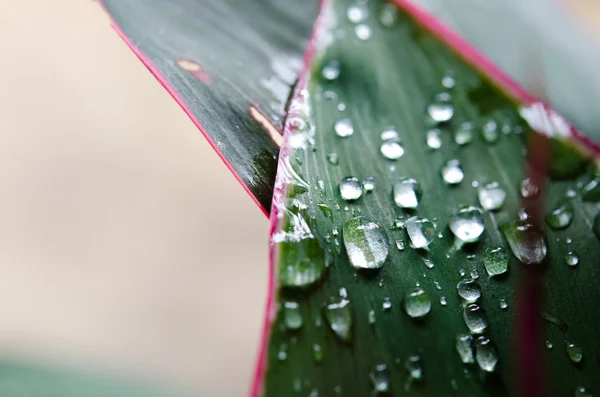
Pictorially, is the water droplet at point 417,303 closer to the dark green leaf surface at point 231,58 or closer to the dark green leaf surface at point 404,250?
the dark green leaf surface at point 404,250

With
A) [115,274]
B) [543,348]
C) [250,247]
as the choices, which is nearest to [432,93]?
[543,348]

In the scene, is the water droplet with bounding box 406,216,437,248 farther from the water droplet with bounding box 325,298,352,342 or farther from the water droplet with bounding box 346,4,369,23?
the water droplet with bounding box 346,4,369,23

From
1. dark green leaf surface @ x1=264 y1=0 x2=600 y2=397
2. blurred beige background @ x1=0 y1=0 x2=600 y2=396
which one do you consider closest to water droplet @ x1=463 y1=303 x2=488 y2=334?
dark green leaf surface @ x1=264 y1=0 x2=600 y2=397

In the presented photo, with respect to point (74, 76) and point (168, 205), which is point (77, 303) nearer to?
point (168, 205)

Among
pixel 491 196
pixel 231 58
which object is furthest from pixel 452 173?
pixel 231 58

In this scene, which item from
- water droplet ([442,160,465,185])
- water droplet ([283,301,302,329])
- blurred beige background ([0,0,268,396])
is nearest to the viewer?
water droplet ([283,301,302,329])

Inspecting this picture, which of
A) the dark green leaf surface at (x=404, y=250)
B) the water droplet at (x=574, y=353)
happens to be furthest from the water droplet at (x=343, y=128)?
the water droplet at (x=574, y=353)

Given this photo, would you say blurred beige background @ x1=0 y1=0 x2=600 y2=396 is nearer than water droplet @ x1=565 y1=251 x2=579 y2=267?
No
